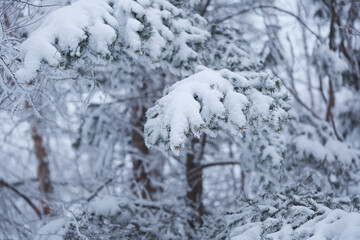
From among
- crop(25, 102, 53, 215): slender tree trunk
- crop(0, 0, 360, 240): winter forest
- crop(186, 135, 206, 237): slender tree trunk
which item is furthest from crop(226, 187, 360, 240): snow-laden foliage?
crop(25, 102, 53, 215): slender tree trunk

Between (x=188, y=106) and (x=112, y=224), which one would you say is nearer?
(x=188, y=106)

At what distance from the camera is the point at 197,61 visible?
319 cm

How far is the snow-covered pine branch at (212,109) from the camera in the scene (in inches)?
84.5

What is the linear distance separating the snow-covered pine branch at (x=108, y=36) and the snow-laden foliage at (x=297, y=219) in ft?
5.19

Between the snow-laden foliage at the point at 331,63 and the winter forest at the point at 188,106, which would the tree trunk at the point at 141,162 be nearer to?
the winter forest at the point at 188,106

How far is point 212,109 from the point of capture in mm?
2232

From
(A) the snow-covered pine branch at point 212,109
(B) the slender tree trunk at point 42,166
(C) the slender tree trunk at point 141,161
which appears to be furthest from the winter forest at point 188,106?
(B) the slender tree trunk at point 42,166

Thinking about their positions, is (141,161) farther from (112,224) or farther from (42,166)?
(112,224)

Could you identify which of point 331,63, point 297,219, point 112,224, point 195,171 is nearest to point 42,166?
point 195,171

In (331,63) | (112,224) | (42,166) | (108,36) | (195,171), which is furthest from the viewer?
(42,166)

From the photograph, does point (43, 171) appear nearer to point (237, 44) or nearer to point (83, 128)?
point (83, 128)

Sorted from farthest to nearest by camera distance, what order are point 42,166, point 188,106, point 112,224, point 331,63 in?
point 42,166 → point 331,63 → point 112,224 → point 188,106

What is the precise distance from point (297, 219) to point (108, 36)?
79.8 inches

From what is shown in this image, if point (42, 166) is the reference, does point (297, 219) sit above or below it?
below
